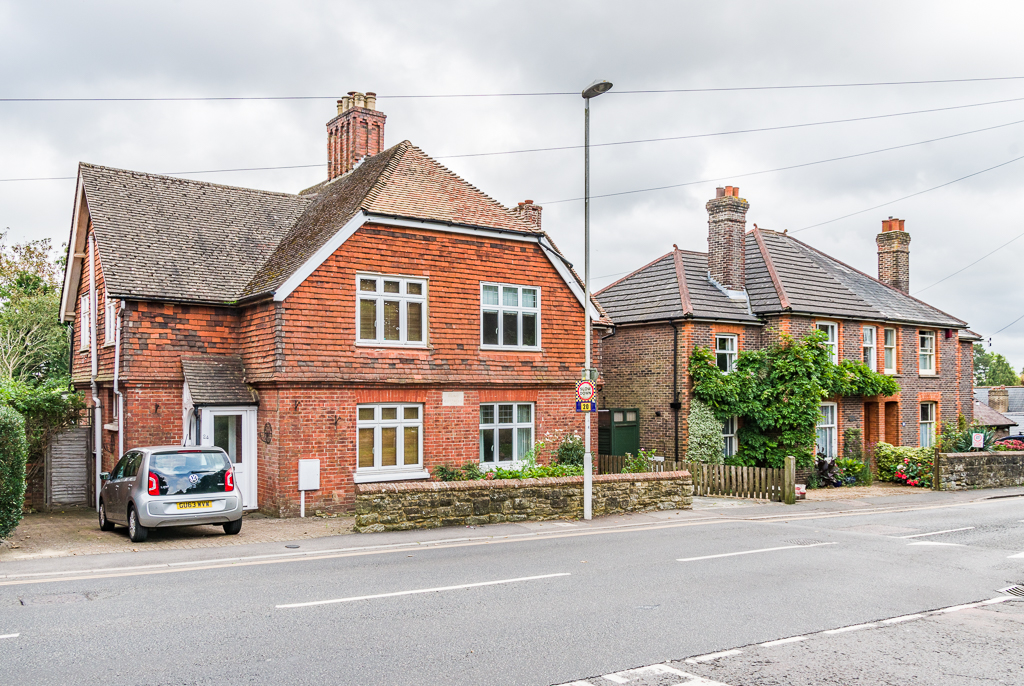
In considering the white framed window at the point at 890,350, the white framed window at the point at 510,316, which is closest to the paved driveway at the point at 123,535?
the white framed window at the point at 510,316

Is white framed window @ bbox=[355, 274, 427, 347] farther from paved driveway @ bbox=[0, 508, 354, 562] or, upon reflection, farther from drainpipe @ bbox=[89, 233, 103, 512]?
drainpipe @ bbox=[89, 233, 103, 512]

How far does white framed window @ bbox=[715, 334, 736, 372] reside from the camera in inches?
1035

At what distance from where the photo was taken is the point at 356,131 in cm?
2480

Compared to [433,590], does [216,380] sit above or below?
above

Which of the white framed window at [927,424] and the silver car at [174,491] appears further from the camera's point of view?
the white framed window at [927,424]

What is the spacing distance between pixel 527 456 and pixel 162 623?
12265 millimetres

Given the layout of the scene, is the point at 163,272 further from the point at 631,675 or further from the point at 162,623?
the point at 631,675

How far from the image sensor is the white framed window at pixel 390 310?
18.6m

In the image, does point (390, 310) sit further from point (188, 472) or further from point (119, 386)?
point (188, 472)

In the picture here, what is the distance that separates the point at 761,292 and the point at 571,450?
10385 mm

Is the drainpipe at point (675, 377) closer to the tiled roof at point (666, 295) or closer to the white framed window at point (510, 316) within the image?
the tiled roof at point (666, 295)

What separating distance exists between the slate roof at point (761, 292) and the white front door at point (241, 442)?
42.9 feet

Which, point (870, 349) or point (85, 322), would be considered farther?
point (870, 349)

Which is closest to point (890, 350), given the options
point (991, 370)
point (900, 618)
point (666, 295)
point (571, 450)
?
point (666, 295)
